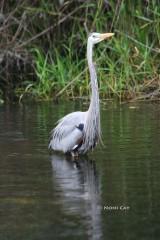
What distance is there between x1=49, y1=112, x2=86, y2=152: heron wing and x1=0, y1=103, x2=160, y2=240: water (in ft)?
0.47

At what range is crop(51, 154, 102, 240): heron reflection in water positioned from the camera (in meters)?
7.40

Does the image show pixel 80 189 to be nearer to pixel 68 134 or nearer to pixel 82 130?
pixel 82 130

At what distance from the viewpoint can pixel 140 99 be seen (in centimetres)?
1611

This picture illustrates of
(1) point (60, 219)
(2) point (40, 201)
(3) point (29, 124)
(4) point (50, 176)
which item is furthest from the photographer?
(3) point (29, 124)

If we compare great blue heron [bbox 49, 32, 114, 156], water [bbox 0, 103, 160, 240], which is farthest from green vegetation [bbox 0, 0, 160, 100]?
great blue heron [bbox 49, 32, 114, 156]

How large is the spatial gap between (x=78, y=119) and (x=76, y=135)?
248 millimetres

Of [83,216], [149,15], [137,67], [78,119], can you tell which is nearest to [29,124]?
[78,119]

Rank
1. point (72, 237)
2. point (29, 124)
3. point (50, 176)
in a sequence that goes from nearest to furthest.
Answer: point (72, 237), point (50, 176), point (29, 124)

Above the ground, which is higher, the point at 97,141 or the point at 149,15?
the point at 149,15

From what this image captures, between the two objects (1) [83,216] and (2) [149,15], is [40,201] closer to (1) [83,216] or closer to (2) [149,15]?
(1) [83,216]

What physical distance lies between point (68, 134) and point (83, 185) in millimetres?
2126

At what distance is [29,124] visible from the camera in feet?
44.6

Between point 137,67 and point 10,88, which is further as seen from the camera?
point 10,88

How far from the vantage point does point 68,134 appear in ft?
36.0
